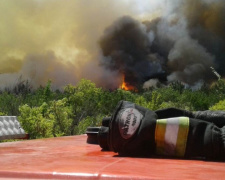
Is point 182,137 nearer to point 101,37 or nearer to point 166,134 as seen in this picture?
point 166,134

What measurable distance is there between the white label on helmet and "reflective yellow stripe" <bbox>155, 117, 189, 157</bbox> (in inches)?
1.7

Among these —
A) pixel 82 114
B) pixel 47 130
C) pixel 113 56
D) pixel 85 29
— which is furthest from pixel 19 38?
pixel 47 130

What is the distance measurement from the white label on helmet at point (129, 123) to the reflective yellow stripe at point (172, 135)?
0.04 metres

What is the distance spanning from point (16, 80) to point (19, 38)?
2551 millimetres

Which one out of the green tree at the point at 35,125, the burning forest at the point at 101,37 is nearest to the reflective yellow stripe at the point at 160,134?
the green tree at the point at 35,125

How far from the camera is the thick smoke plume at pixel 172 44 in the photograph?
75.6 ft

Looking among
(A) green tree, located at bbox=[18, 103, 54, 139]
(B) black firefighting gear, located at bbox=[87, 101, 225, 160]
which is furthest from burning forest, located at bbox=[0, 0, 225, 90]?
(B) black firefighting gear, located at bbox=[87, 101, 225, 160]

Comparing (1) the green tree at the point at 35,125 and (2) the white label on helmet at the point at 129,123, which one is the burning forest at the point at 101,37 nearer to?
(1) the green tree at the point at 35,125

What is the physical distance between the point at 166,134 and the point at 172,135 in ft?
0.04

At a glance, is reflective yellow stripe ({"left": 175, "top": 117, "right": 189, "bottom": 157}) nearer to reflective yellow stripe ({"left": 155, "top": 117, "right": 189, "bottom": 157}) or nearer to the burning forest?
reflective yellow stripe ({"left": 155, "top": 117, "right": 189, "bottom": 157})

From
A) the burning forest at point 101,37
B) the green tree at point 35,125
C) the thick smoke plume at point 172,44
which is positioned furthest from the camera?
the thick smoke plume at point 172,44

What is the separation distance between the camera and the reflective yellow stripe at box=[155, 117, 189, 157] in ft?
2.46

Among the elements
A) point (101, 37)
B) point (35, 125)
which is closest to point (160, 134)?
point (35, 125)

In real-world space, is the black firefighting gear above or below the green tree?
above
